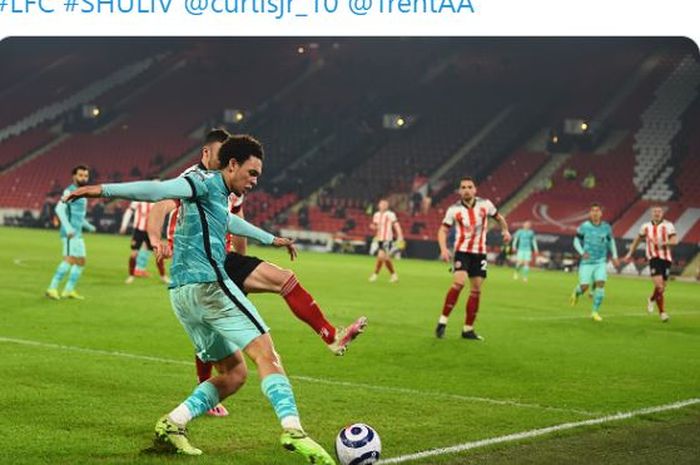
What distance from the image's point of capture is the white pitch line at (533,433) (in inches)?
319

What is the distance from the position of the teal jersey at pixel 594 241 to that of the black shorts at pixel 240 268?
12.4 meters

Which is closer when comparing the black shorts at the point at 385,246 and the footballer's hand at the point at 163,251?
the footballer's hand at the point at 163,251

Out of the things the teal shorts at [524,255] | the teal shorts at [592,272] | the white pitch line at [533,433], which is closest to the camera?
the white pitch line at [533,433]

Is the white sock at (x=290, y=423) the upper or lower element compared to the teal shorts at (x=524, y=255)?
upper

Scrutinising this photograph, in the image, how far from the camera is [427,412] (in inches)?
396

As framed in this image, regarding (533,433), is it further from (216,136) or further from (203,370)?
(216,136)

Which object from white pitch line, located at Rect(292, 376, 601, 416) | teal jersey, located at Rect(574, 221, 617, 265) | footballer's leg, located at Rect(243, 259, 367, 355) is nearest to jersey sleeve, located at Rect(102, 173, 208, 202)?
footballer's leg, located at Rect(243, 259, 367, 355)

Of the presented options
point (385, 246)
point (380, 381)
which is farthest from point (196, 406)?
point (385, 246)

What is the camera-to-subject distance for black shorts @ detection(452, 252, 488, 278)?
16.4 metres

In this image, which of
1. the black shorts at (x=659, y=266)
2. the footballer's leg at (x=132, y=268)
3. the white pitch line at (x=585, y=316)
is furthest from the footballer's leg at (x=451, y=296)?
the footballer's leg at (x=132, y=268)

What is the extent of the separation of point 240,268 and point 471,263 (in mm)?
7186

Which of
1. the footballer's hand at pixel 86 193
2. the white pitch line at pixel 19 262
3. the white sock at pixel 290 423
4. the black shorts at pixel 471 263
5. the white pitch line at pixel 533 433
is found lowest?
the white pitch line at pixel 19 262

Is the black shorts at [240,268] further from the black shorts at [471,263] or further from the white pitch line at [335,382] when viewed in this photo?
the black shorts at [471,263]

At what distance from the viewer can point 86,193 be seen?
667cm
